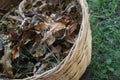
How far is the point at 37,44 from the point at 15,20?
10.4 inches

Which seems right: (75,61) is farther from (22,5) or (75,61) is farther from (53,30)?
(22,5)

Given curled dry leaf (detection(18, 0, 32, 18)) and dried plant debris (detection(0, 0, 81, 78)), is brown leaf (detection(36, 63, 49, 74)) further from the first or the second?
curled dry leaf (detection(18, 0, 32, 18))

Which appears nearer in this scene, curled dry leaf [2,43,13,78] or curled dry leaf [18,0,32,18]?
curled dry leaf [2,43,13,78]

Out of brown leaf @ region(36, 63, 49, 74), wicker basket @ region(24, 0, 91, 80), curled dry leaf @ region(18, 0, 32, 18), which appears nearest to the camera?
wicker basket @ region(24, 0, 91, 80)

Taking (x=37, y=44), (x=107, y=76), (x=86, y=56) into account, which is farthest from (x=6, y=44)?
(x=107, y=76)

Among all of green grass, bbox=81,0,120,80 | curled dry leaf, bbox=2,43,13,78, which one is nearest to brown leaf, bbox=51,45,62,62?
curled dry leaf, bbox=2,43,13,78

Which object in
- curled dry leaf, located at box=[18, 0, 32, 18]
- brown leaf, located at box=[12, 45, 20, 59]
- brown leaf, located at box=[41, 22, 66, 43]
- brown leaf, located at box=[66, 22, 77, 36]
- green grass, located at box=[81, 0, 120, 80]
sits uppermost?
curled dry leaf, located at box=[18, 0, 32, 18]

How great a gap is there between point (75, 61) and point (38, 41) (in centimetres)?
26

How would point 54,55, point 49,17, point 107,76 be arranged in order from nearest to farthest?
point 54,55, point 49,17, point 107,76

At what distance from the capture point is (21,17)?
1.85m

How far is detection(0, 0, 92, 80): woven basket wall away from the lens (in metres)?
1.47

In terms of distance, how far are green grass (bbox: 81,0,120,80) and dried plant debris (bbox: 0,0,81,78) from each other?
339 mm

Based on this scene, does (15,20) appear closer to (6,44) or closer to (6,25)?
(6,25)

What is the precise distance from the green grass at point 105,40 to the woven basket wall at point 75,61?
10.7 inches
